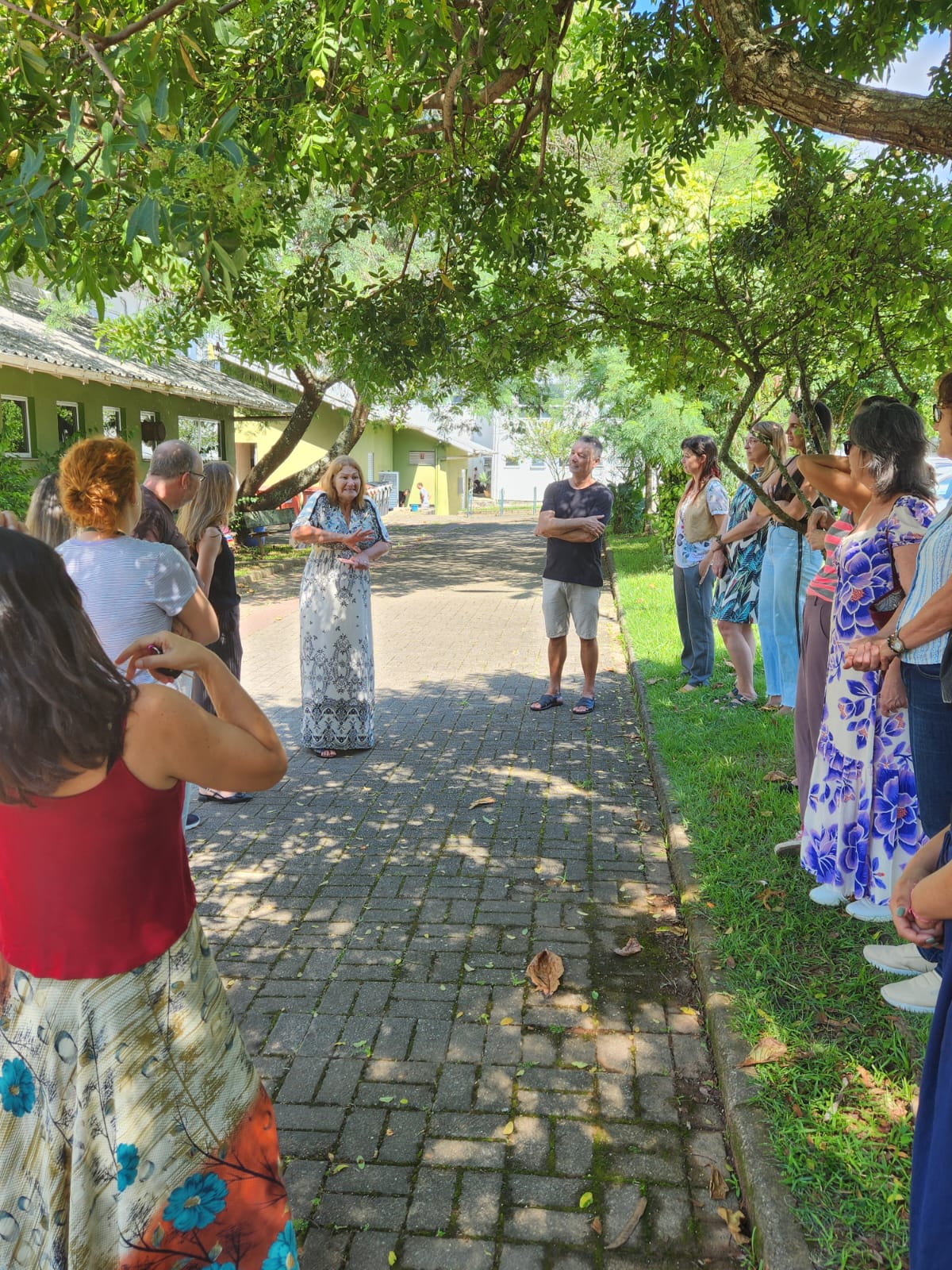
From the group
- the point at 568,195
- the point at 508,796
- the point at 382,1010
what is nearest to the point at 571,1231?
the point at 382,1010

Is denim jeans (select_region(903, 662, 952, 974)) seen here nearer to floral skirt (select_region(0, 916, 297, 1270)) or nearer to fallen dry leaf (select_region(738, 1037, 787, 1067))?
fallen dry leaf (select_region(738, 1037, 787, 1067))

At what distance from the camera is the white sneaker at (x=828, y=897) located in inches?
180

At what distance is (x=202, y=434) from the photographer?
85.3 feet

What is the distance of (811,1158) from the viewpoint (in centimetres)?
290

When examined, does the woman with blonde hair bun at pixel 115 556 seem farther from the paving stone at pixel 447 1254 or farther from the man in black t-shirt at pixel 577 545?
the man in black t-shirt at pixel 577 545

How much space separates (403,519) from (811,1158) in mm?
40897

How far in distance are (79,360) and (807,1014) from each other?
1546cm

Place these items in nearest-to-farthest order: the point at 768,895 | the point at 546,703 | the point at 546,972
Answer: the point at 546,972 → the point at 768,895 → the point at 546,703

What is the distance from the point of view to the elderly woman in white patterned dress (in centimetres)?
725

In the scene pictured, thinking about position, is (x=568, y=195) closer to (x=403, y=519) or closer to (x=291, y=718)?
(x=291, y=718)

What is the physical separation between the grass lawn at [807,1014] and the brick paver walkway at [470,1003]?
26cm

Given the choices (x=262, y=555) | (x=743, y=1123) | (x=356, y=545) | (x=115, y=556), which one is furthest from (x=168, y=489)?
(x=262, y=555)

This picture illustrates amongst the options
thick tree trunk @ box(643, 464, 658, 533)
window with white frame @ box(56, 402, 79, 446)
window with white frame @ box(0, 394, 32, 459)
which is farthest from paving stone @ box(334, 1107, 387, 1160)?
thick tree trunk @ box(643, 464, 658, 533)

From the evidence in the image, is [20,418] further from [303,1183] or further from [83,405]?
[303,1183]
